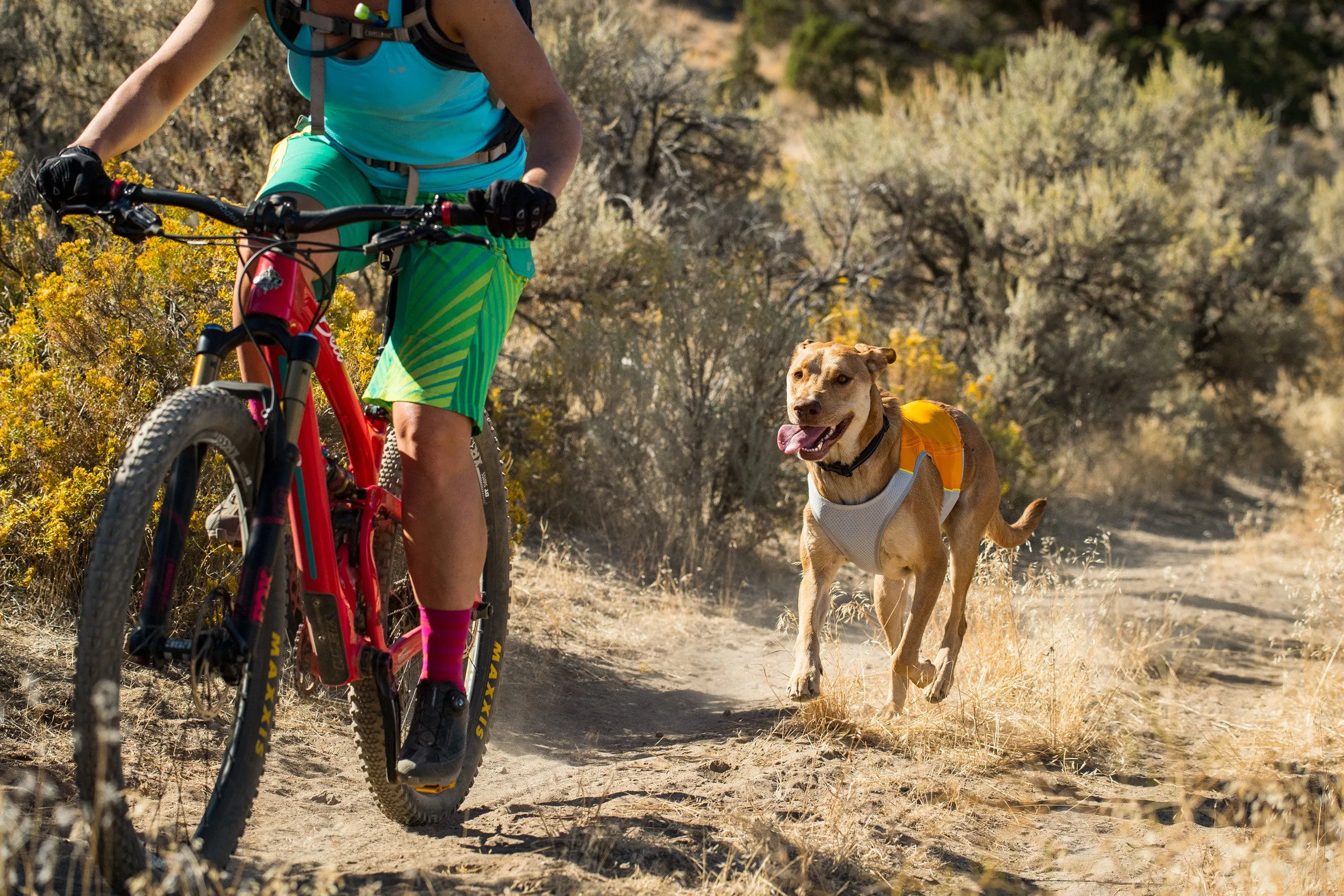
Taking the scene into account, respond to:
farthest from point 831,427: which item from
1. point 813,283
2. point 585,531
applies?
point 813,283

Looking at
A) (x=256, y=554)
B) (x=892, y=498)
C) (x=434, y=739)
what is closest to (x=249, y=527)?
(x=256, y=554)

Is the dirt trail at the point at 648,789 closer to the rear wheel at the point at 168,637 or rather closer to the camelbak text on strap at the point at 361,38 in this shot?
the rear wheel at the point at 168,637

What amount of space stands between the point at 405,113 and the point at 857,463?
2.29 meters

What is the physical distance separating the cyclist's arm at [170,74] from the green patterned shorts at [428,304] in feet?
0.84

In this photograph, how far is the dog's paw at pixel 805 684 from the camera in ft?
13.0

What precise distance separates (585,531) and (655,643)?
1.50 metres

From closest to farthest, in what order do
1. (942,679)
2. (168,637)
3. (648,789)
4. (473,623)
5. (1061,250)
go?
(168,637), (473,623), (648,789), (942,679), (1061,250)

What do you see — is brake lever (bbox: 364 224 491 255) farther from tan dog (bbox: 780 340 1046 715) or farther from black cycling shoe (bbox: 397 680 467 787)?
tan dog (bbox: 780 340 1046 715)

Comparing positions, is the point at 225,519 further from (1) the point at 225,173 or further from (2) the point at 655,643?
(1) the point at 225,173

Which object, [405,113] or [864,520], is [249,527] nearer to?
[405,113]

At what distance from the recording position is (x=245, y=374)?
8.48 feet

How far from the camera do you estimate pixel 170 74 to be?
2688 mm

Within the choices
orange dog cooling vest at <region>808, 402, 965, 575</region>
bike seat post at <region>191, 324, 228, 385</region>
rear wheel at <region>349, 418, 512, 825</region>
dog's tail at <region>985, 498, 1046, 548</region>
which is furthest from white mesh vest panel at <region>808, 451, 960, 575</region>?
bike seat post at <region>191, 324, 228, 385</region>

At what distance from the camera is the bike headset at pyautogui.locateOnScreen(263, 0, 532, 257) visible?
8.42 feet
